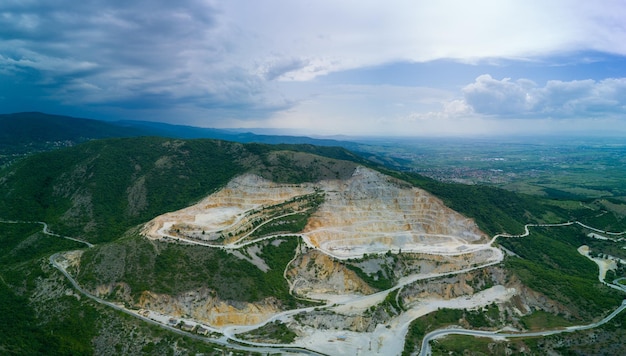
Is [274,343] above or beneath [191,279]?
beneath

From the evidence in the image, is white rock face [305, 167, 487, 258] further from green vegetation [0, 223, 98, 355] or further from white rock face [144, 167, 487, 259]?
green vegetation [0, 223, 98, 355]

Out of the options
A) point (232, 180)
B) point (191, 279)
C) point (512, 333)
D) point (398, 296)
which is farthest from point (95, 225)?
point (512, 333)

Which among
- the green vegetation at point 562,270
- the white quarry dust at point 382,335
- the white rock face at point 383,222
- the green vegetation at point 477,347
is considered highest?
the white rock face at point 383,222

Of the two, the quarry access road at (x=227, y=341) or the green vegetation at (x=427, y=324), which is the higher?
the quarry access road at (x=227, y=341)

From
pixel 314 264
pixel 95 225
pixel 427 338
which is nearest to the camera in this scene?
pixel 427 338

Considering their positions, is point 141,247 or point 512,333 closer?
point 512,333

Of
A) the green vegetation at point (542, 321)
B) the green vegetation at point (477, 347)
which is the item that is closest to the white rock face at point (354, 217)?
the green vegetation at point (542, 321)

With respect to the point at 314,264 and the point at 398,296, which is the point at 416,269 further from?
the point at 314,264

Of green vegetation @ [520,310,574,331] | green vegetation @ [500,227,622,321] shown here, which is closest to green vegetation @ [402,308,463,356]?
green vegetation @ [520,310,574,331]

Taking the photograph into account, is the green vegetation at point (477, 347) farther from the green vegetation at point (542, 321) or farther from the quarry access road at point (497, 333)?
the green vegetation at point (542, 321)
